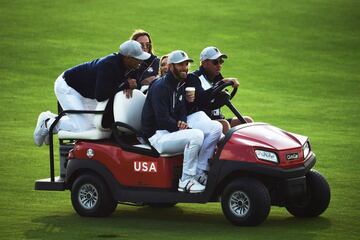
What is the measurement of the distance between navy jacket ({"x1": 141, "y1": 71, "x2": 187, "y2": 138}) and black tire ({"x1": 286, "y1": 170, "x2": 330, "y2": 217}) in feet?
Answer: 5.22

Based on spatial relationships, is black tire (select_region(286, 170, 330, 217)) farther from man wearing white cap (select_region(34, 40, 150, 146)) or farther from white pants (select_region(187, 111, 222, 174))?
man wearing white cap (select_region(34, 40, 150, 146))

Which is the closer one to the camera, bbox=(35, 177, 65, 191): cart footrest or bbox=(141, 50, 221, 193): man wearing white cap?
bbox=(141, 50, 221, 193): man wearing white cap

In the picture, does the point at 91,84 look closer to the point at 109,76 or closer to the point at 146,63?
the point at 109,76

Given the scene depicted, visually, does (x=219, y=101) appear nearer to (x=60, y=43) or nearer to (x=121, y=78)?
(x=121, y=78)

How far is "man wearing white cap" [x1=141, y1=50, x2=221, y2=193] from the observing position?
39.8ft

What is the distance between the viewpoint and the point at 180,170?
12.5 metres

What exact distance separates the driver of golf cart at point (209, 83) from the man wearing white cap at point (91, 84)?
2.11 feet

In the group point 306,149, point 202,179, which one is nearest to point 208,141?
point 202,179

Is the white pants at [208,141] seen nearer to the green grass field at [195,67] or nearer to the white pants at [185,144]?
the white pants at [185,144]

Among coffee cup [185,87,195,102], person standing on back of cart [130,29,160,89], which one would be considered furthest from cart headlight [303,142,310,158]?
person standing on back of cart [130,29,160,89]

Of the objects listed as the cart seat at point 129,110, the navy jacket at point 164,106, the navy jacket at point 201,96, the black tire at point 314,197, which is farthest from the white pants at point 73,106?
the black tire at point 314,197

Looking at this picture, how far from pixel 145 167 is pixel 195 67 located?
46.1ft

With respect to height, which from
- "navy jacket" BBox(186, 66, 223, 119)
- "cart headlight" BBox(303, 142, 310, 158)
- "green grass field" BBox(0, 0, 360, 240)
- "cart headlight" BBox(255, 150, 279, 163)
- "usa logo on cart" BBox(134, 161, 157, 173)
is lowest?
"green grass field" BBox(0, 0, 360, 240)

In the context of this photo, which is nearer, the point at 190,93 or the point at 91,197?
the point at 190,93
